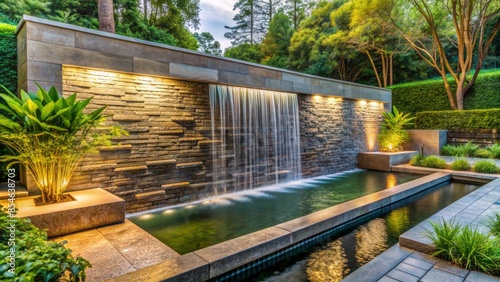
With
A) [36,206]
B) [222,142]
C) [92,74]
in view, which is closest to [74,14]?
[92,74]

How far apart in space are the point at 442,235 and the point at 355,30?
1314 centimetres

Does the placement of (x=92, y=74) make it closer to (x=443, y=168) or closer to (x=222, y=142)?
(x=222, y=142)

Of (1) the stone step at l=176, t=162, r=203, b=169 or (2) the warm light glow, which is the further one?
(2) the warm light glow

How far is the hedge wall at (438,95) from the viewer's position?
11.7 m

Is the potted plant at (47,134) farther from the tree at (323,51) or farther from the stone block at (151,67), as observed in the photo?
the tree at (323,51)

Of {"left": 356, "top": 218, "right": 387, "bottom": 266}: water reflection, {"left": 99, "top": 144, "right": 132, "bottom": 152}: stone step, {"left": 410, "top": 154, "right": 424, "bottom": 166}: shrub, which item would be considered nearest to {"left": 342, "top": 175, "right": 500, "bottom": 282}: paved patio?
{"left": 356, "top": 218, "right": 387, "bottom": 266}: water reflection

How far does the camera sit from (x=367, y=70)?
58.5 feet

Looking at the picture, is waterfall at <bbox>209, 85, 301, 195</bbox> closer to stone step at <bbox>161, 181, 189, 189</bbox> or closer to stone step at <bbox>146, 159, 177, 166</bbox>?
stone step at <bbox>161, 181, 189, 189</bbox>

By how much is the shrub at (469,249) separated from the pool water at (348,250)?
2.28 feet

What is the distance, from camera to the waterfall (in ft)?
19.0

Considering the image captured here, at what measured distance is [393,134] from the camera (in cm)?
1010

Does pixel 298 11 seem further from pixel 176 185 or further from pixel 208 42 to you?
pixel 176 185

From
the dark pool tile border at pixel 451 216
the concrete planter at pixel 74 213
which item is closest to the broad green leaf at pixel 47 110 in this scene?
the concrete planter at pixel 74 213

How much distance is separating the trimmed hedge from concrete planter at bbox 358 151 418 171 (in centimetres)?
329
